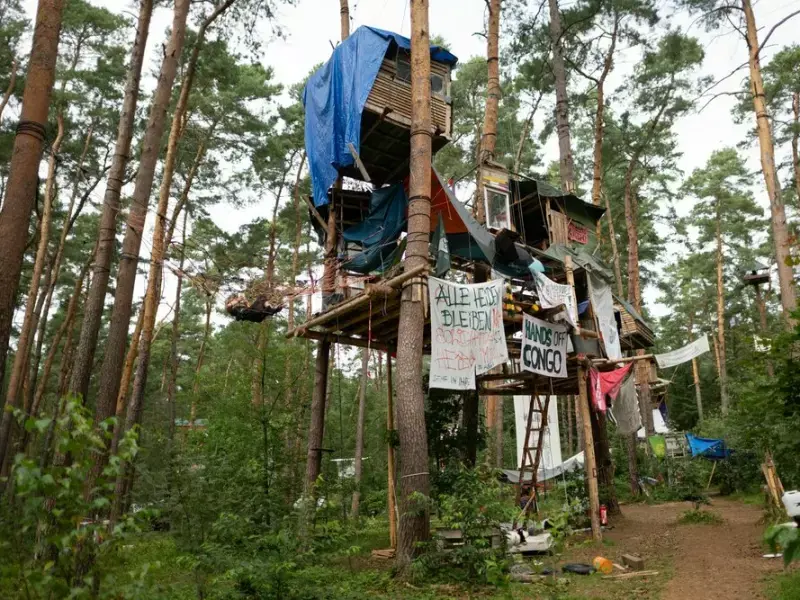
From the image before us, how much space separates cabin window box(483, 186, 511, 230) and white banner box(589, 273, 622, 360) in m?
2.13

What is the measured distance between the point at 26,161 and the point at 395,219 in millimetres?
6551

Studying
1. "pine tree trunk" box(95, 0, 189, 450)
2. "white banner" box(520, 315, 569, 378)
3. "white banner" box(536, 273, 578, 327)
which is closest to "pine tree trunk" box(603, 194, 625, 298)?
"white banner" box(536, 273, 578, 327)

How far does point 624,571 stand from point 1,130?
18590 mm

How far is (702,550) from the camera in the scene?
952 centimetres

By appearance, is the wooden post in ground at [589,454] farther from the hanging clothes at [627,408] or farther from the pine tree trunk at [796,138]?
the pine tree trunk at [796,138]

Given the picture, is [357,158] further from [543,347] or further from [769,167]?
[769,167]

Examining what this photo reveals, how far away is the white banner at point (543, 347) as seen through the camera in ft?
32.8

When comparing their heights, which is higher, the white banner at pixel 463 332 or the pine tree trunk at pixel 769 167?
the pine tree trunk at pixel 769 167

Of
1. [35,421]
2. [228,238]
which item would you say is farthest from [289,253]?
[35,421]

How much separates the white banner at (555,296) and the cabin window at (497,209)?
1638 mm

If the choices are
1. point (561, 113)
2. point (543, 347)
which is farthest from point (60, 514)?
point (561, 113)

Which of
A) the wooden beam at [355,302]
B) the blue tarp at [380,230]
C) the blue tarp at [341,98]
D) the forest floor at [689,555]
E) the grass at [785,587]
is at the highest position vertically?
the blue tarp at [341,98]

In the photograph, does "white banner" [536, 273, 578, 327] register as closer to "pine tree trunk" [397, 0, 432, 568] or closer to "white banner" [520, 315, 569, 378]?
"white banner" [520, 315, 569, 378]

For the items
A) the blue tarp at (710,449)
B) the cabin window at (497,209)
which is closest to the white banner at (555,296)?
the cabin window at (497,209)
